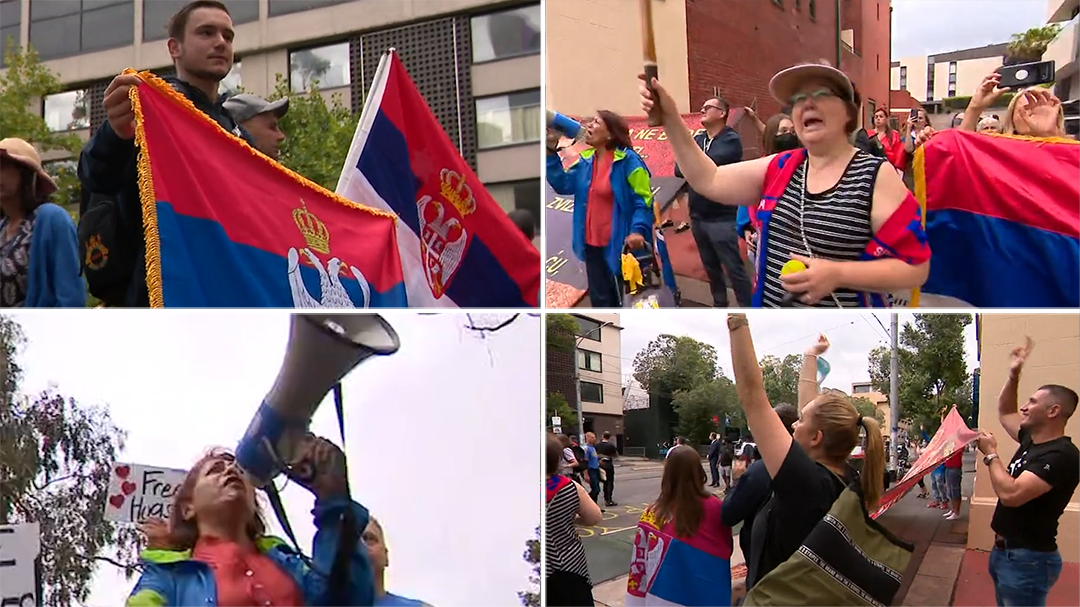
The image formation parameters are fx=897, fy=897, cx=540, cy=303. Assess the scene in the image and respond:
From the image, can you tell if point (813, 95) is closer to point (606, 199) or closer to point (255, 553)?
point (606, 199)

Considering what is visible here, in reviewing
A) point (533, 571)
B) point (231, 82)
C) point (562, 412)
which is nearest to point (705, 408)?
point (562, 412)

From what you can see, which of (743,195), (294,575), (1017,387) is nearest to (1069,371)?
(1017,387)

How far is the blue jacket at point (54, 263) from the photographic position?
244 centimetres

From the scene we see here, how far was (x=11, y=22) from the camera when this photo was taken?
2629mm

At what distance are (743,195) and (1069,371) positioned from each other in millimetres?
807

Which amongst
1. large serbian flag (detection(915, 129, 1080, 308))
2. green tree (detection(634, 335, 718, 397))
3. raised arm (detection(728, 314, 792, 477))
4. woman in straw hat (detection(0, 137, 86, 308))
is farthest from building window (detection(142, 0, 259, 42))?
large serbian flag (detection(915, 129, 1080, 308))

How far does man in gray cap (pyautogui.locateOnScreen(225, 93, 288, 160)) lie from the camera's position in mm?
2365

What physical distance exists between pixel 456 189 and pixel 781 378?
3.19ft

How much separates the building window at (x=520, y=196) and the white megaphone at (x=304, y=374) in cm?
Answer: 45

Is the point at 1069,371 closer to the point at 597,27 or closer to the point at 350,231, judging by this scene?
the point at 597,27

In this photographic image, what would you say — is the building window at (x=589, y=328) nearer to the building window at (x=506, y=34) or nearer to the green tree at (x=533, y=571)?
the green tree at (x=533, y=571)

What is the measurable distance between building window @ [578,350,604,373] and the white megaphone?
498mm

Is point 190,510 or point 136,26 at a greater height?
point 136,26

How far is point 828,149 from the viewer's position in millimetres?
1894
